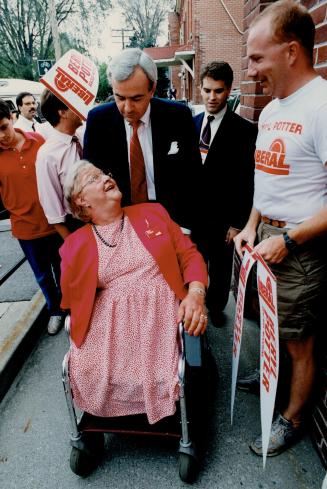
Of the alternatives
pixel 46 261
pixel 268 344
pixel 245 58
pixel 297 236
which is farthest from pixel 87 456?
pixel 245 58

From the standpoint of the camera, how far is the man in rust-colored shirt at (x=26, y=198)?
2.71 m

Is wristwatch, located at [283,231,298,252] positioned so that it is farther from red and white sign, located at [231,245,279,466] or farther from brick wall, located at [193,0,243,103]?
brick wall, located at [193,0,243,103]

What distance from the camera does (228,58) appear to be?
48.6ft

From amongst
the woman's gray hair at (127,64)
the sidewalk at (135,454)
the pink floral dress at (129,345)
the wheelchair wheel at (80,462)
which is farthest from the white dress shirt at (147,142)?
the wheelchair wheel at (80,462)

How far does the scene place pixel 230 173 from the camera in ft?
8.76

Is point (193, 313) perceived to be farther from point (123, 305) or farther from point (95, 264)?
point (95, 264)

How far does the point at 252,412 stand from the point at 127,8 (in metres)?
35.6

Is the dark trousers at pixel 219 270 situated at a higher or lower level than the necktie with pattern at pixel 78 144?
lower

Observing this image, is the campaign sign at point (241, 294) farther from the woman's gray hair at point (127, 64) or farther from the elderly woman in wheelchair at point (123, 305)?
the woman's gray hair at point (127, 64)

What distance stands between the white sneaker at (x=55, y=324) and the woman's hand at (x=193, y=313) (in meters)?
1.76

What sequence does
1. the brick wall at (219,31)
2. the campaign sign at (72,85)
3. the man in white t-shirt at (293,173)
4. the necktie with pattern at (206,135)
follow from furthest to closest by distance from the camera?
the brick wall at (219,31)
the necktie with pattern at (206,135)
the campaign sign at (72,85)
the man in white t-shirt at (293,173)

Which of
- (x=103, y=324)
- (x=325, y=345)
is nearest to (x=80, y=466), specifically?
(x=103, y=324)

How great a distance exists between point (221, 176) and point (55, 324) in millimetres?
1922

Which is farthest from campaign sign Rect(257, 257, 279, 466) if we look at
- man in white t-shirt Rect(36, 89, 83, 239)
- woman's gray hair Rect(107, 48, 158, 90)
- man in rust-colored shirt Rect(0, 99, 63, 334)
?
man in rust-colored shirt Rect(0, 99, 63, 334)
